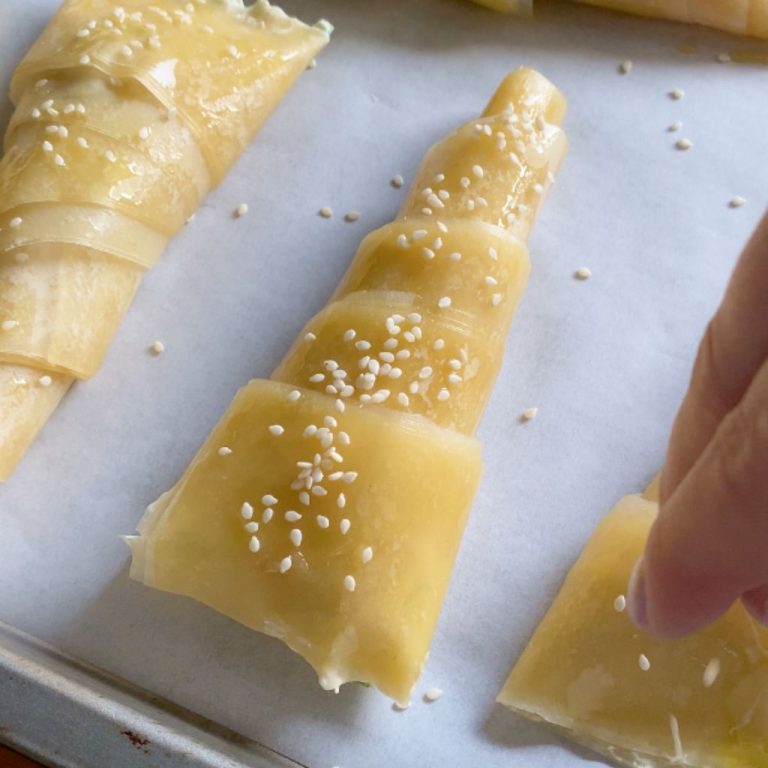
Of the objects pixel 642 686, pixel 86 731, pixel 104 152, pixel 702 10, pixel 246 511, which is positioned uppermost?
pixel 702 10

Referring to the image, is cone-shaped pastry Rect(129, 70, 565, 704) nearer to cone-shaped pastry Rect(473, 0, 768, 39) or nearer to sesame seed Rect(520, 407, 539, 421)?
sesame seed Rect(520, 407, 539, 421)

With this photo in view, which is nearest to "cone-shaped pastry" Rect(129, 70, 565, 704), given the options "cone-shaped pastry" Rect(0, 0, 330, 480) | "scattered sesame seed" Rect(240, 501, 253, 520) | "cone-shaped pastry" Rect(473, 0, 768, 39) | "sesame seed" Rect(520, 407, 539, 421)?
"scattered sesame seed" Rect(240, 501, 253, 520)

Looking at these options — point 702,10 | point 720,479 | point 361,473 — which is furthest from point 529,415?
point 702,10

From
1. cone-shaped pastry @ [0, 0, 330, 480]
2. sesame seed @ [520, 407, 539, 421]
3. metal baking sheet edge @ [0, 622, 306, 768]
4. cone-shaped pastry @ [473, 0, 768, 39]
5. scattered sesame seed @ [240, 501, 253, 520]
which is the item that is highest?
cone-shaped pastry @ [473, 0, 768, 39]

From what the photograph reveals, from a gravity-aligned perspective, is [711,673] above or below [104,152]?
below

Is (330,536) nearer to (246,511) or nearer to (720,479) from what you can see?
(246,511)

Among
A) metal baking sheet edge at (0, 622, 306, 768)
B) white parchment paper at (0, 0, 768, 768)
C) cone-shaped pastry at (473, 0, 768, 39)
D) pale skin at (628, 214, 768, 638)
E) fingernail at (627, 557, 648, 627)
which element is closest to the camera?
pale skin at (628, 214, 768, 638)

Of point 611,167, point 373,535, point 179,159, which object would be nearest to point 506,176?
point 611,167

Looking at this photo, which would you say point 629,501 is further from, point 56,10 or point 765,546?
point 56,10
